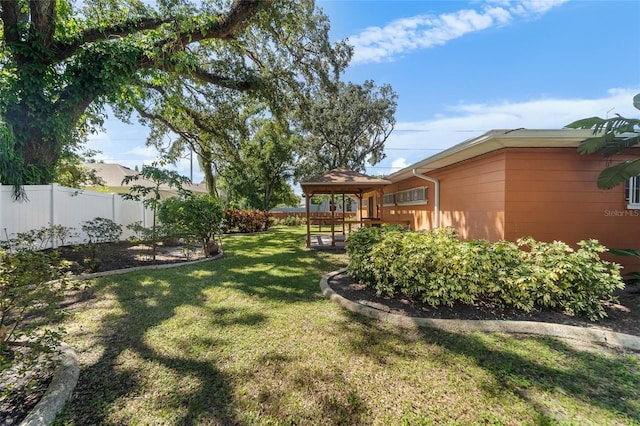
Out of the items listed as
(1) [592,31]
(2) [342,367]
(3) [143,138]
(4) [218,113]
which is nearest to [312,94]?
(4) [218,113]

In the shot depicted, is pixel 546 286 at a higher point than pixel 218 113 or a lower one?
lower

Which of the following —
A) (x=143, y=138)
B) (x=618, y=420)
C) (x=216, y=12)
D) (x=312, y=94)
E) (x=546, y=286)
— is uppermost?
(x=216, y=12)

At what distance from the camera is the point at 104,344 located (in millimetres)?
2957

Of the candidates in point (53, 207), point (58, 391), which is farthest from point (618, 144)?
point (53, 207)

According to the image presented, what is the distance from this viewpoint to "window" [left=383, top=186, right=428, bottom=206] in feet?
31.3

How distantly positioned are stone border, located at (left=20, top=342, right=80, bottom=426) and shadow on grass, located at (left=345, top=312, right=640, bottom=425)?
2.47m

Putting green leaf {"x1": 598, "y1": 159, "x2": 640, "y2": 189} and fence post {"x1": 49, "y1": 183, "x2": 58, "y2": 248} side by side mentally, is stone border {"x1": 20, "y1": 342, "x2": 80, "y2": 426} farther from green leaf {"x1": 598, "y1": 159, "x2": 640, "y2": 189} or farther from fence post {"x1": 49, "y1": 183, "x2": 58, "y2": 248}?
green leaf {"x1": 598, "y1": 159, "x2": 640, "y2": 189}

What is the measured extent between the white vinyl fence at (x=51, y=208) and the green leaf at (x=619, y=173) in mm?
11190

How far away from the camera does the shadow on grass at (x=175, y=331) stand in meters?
2.05

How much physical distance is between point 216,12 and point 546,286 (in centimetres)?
1095

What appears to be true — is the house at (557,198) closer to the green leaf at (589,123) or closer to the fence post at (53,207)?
the green leaf at (589,123)

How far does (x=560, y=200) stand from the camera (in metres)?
5.32

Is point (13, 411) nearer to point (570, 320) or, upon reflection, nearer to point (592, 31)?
point (570, 320)

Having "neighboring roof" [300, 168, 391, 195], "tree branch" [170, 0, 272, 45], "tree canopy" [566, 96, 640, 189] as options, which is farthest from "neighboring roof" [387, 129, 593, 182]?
"tree branch" [170, 0, 272, 45]
